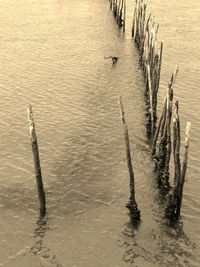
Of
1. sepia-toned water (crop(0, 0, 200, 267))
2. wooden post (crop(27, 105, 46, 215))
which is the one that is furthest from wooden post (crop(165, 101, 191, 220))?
wooden post (crop(27, 105, 46, 215))

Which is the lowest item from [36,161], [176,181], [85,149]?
[85,149]

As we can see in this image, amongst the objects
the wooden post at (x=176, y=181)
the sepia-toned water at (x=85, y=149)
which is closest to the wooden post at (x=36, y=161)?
the sepia-toned water at (x=85, y=149)

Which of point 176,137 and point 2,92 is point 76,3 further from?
point 176,137

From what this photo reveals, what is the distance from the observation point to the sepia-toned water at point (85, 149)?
15758 millimetres

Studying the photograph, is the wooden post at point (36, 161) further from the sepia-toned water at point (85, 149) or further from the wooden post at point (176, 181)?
the wooden post at point (176, 181)

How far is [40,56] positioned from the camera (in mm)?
34094

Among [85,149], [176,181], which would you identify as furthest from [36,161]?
[85,149]

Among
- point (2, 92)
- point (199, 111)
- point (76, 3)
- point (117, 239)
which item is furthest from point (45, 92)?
point (76, 3)

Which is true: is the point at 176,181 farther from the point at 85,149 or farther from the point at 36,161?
the point at 85,149

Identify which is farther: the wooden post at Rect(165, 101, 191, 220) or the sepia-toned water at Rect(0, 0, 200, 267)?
the sepia-toned water at Rect(0, 0, 200, 267)

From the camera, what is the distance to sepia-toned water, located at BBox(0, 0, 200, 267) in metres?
15.8

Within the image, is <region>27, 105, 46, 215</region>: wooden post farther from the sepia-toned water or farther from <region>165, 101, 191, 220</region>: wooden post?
<region>165, 101, 191, 220</region>: wooden post

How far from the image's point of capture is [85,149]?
71.1 feet

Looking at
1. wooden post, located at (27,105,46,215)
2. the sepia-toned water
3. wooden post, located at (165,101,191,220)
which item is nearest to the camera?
wooden post, located at (27,105,46,215)
